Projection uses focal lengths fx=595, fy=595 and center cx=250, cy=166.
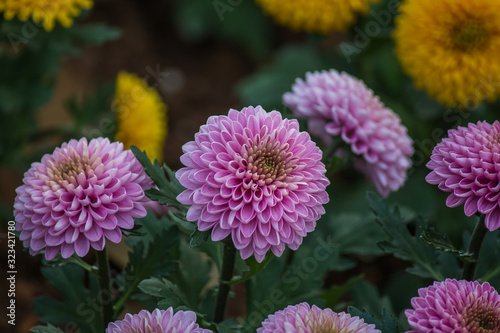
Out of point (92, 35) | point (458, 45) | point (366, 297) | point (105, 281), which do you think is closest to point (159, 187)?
point (105, 281)

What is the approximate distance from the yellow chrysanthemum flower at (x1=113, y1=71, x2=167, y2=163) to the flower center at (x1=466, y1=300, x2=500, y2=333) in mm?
1305

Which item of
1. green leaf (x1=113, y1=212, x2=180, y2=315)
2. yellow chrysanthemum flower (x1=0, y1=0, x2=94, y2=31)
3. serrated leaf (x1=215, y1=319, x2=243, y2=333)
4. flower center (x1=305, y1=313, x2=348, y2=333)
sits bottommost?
flower center (x1=305, y1=313, x2=348, y2=333)

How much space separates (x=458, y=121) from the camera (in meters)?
2.12

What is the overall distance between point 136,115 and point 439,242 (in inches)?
48.4

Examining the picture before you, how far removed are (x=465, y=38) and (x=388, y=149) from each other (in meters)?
0.53

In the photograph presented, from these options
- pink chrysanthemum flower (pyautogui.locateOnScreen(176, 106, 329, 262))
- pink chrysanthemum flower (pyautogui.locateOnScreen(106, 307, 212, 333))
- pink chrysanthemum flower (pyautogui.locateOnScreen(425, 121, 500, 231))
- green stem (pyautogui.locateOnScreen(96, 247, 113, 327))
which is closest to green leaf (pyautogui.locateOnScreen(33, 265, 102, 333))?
green stem (pyautogui.locateOnScreen(96, 247, 113, 327))

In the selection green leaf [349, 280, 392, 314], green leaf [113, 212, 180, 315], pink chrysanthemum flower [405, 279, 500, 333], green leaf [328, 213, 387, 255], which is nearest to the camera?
pink chrysanthemum flower [405, 279, 500, 333]

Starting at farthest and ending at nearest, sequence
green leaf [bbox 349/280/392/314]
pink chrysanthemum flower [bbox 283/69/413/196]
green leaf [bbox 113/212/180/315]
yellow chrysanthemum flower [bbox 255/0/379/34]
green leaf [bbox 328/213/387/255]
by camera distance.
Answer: yellow chrysanthemum flower [bbox 255/0/379/34], green leaf [bbox 328/213/387/255], green leaf [bbox 349/280/392/314], pink chrysanthemum flower [bbox 283/69/413/196], green leaf [bbox 113/212/180/315]

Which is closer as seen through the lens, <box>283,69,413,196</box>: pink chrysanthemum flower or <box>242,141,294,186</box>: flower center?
<box>242,141,294,186</box>: flower center

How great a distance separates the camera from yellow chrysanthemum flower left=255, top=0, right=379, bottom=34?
1.94 m

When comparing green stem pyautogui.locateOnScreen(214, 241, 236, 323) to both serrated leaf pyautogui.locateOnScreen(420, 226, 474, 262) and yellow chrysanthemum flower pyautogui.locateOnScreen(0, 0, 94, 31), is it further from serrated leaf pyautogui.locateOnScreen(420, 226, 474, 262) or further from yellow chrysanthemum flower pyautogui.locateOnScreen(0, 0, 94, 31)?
yellow chrysanthemum flower pyautogui.locateOnScreen(0, 0, 94, 31)

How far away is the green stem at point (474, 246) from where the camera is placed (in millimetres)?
1126

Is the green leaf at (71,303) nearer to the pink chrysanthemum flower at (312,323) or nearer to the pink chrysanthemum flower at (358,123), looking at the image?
the pink chrysanthemum flower at (312,323)

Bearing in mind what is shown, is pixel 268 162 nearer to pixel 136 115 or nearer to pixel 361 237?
pixel 361 237
